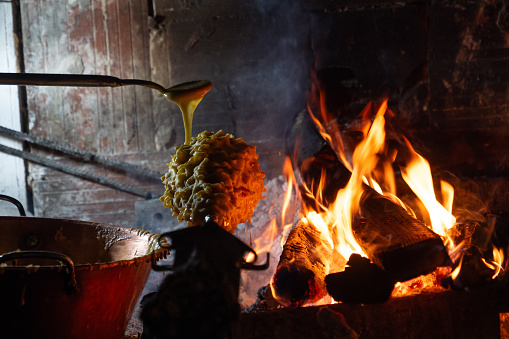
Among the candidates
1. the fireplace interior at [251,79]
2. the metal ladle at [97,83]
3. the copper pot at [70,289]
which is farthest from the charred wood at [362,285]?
the fireplace interior at [251,79]

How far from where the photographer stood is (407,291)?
2.52m

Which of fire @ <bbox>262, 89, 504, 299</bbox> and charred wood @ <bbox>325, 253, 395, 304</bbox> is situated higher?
fire @ <bbox>262, 89, 504, 299</bbox>

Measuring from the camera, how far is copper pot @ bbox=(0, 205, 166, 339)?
1899 mm

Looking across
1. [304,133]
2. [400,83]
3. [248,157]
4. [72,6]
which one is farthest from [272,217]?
[72,6]

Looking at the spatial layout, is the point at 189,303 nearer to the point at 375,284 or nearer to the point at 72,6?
the point at 375,284

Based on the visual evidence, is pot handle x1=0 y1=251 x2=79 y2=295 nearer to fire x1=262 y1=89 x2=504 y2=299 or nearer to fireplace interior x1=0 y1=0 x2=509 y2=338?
fire x1=262 y1=89 x2=504 y2=299

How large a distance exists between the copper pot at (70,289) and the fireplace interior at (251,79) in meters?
2.18

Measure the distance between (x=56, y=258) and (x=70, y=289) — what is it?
216mm

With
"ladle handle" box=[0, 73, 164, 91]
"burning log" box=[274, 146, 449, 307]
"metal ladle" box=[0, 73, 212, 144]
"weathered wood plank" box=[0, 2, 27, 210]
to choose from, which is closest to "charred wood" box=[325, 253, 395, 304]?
"burning log" box=[274, 146, 449, 307]

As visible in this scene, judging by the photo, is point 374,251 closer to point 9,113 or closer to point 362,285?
point 362,285

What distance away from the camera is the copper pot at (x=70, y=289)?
6.23 feet

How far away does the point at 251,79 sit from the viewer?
511cm

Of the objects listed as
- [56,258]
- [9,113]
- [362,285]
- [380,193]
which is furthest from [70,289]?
[9,113]

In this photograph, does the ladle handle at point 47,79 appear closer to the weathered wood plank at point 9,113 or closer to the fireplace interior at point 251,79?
the fireplace interior at point 251,79
